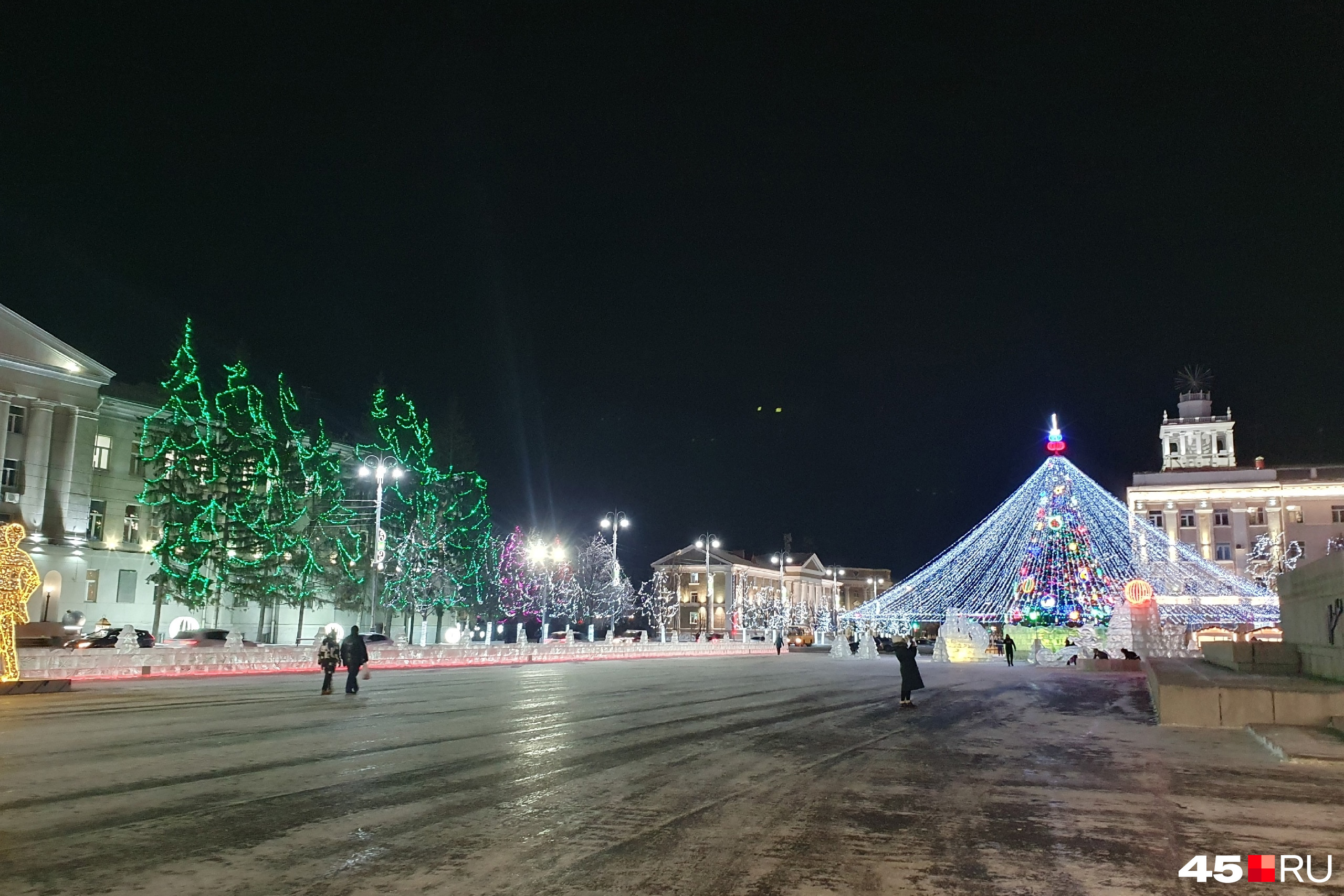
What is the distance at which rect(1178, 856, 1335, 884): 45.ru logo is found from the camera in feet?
19.4

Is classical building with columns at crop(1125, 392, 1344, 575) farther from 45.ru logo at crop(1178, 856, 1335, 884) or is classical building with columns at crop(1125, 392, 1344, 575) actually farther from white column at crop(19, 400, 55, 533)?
white column at crop(19, 400, 55, 533)

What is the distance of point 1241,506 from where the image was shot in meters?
83.1

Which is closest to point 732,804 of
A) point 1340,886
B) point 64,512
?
point 1340,886

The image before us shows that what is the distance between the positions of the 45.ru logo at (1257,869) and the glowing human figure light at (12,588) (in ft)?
69.6

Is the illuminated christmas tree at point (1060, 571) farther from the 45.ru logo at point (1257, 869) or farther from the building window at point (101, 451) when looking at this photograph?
the building window at point (101, 451)

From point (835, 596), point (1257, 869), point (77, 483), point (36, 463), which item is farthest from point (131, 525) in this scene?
point (835, 596)

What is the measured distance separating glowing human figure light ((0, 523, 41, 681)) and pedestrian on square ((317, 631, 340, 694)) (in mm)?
5917

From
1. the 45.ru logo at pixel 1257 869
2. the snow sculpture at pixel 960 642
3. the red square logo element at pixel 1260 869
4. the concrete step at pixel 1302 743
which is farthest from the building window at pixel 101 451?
the red square logo element at pixel 1260 869

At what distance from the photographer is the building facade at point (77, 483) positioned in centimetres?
4456

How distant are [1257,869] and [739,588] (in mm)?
108738

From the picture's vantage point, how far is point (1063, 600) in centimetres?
4494

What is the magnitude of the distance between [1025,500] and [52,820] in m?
40.5

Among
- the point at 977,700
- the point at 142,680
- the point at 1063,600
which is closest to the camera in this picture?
the point at 977,700

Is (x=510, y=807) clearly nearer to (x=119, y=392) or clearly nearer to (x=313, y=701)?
(x=313, y=701)
